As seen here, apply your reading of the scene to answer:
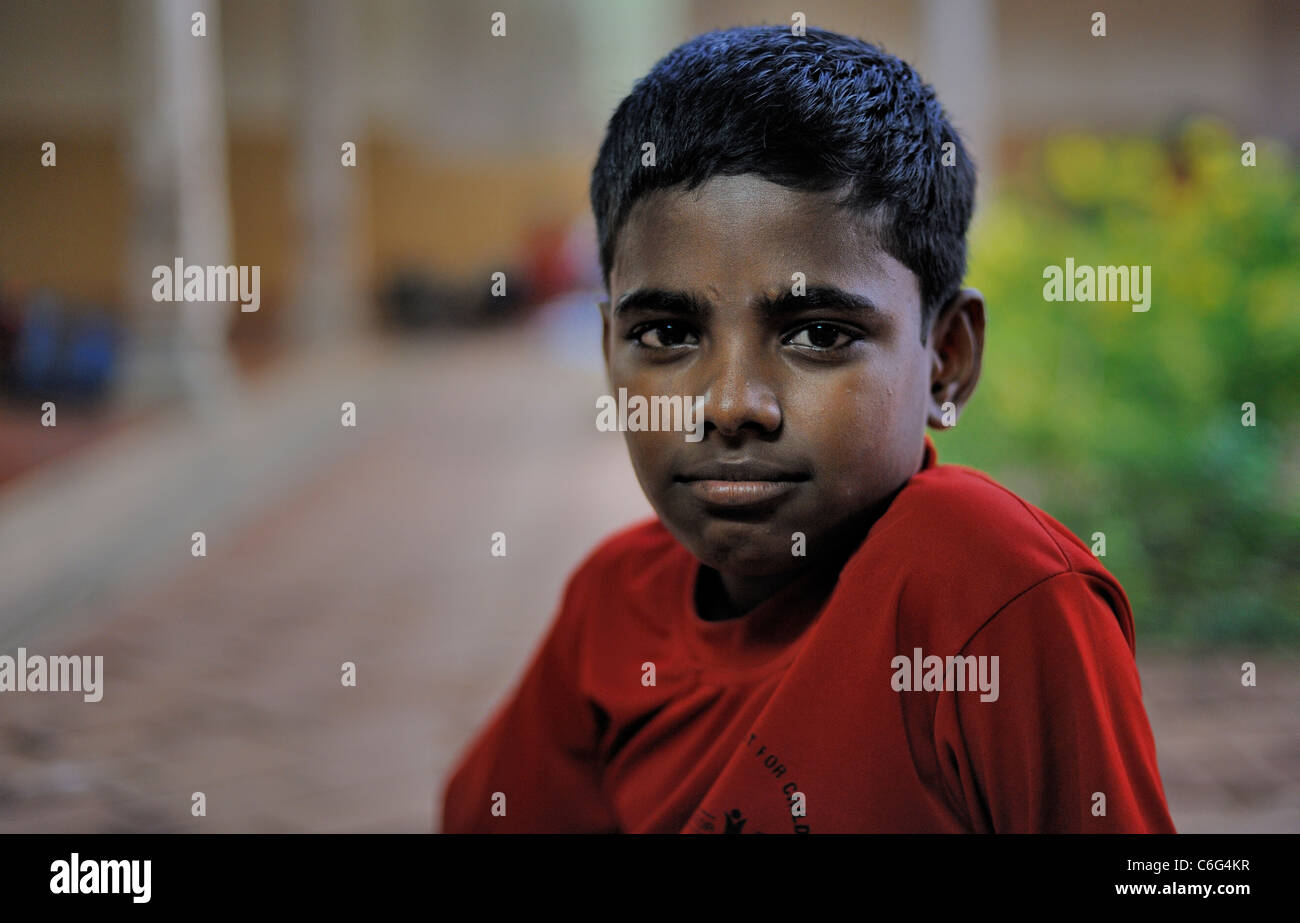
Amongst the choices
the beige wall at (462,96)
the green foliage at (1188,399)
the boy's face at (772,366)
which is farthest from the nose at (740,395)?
the beige wall at (462,96)

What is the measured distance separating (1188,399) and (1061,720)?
11.1ft

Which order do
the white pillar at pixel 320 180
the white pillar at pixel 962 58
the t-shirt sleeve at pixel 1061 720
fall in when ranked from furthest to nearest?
the white pillar at pixel 320 180 → the white pillar at pixel 962 58 → the t-shirt sleeve at pixel 1061 720

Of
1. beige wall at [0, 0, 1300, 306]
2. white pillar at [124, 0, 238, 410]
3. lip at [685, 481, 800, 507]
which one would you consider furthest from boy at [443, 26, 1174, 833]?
beige wall at [0, 0, 1300, 306]

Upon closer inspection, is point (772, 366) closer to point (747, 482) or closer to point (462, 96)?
point (747, 482)

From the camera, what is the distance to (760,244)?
3.44 feet

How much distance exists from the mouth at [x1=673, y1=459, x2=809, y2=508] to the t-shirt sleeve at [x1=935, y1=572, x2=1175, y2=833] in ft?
0.63

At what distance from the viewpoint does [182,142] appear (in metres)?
7.20

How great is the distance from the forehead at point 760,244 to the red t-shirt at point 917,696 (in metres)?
0.18

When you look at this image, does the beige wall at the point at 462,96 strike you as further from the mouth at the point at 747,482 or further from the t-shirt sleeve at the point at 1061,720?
the t-shirt sleeve at the point at 1061,720

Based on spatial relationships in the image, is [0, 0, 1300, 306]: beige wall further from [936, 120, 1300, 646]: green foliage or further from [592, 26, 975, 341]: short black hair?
[592, 26, 975, 341]: short black hair

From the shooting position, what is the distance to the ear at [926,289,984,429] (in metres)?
1.20

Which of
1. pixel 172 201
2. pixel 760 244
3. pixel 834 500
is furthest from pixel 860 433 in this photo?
pixel 172 201

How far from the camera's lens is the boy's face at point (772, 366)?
1.04 meters
